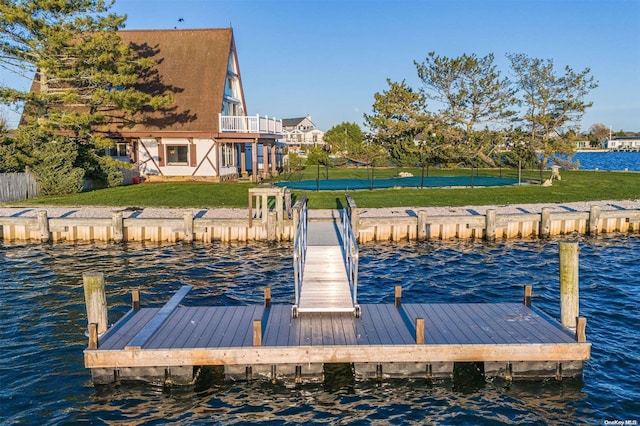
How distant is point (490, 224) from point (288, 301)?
11.5 m

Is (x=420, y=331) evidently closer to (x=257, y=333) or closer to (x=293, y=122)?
(x=257, y=333)

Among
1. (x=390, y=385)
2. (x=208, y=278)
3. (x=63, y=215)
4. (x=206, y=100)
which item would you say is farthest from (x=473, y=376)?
(x=206, y=100)

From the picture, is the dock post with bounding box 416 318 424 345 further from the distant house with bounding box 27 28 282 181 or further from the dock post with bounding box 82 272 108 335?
the distant house with bounding box 27 28 282 181

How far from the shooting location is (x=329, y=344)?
10281mm

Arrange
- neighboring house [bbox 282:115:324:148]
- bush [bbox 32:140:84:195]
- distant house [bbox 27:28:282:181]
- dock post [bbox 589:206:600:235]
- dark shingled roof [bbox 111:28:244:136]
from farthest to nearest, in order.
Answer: neighboring house [bbox 282:115:324:148], dark shingled roof [bbox 111:28:244:136], distant house [bbox 27:28:282:181], bush [bbox 32:140:84:195], dock post [bbox 589:206:600:235]

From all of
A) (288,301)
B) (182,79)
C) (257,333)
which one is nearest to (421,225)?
(288,301)

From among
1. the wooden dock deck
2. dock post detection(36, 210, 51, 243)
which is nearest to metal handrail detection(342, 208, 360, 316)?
the wooden dock deck

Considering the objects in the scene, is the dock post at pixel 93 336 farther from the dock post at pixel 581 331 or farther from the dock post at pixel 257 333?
the dock post at pixel 581 331

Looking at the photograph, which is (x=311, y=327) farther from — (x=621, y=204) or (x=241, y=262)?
(x=621, y=204)

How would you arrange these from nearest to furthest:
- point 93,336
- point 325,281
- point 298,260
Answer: point 93,336 < point 298,260 < point 325,281

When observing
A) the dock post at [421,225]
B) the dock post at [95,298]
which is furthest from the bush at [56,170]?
the dock post at [95,298]

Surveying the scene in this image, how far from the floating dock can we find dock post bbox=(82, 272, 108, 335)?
0.32 metres

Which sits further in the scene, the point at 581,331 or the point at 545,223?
the point at 545,223

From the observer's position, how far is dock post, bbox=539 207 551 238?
2341 centimetres
